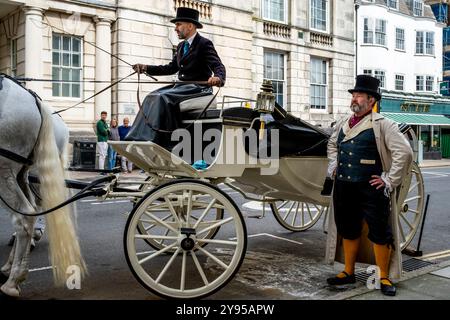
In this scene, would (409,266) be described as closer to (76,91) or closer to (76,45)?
(76,91)

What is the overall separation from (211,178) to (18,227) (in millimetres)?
1871

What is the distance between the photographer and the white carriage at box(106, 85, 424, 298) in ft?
13.8

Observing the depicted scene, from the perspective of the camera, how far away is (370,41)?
101ft

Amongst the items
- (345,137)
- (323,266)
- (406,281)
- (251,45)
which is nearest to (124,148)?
(345,137)

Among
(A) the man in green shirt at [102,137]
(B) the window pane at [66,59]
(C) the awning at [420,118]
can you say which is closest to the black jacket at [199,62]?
(A) the man in green shirt at [102,137]

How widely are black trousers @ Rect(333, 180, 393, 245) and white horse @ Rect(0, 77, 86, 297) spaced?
8.40 ft

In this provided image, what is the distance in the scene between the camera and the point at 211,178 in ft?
16.1

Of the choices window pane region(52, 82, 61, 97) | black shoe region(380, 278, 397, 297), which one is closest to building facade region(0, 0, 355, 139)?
window pane region(52, 82, 61, 97)

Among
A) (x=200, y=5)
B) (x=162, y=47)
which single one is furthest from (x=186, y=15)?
(x=200, y=5)

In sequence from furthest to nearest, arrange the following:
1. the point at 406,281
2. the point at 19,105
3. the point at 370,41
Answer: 1. the point at 370,41
2. the point at 406,281
3. the point at 19,105

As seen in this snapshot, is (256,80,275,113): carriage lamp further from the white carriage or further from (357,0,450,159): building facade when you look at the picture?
(357,0,450,159): building facade

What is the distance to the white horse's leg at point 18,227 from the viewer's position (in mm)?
4387
